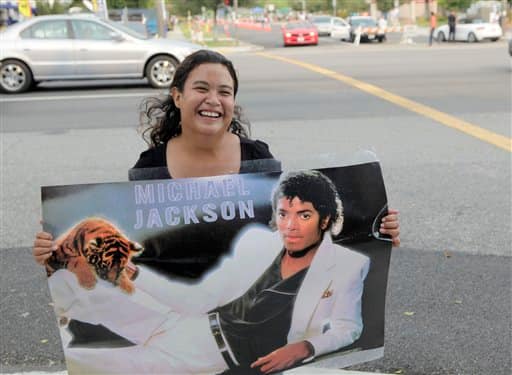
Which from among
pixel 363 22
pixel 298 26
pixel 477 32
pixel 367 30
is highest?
pixel 363 22

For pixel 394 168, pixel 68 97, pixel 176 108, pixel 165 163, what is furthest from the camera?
pixel 68 97

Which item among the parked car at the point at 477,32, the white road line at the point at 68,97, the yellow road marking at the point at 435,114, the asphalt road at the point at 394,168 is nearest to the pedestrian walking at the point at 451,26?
the parked car at the point at 477,32

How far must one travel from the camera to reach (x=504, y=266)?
442 cm

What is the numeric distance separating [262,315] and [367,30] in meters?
30.7

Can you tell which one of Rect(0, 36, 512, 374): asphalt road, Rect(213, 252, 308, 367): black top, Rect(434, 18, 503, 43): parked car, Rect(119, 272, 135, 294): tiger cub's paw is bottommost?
Rect(0, 36, 512, 374): asphalt road

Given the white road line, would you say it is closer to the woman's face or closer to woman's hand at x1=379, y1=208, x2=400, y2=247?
the woman's face

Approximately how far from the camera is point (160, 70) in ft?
45.0

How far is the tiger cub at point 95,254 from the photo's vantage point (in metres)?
1.96

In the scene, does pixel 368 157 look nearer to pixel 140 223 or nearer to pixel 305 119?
pixel 140 223

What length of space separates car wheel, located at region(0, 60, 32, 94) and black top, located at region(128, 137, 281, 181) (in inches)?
479

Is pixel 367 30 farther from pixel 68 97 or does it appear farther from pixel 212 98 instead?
pixel 212 98

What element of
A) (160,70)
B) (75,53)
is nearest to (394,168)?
(160,70)

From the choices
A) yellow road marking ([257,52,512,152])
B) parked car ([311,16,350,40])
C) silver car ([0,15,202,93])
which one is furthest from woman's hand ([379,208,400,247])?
parked car ([311,16,350,40])

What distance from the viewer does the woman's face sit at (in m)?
2.15
